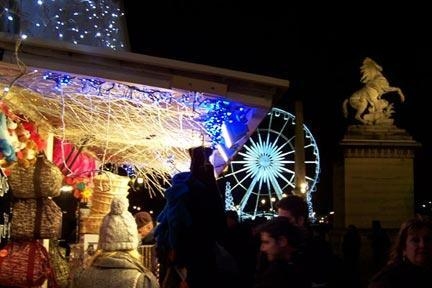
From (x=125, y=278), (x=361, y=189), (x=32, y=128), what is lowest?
(x=125, y=278)

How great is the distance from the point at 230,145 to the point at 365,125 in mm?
18998

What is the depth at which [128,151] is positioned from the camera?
9016mm

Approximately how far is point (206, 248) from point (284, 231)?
35.5 inches

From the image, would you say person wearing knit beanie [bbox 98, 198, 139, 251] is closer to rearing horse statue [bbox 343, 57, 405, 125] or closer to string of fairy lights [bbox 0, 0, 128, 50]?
string of fairy lights [bbox 0, 0, 128, 50]

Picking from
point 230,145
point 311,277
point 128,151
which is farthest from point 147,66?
point 128,151

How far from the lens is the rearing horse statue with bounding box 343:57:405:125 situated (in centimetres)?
2581

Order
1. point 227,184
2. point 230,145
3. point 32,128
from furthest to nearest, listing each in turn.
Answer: point 227,184 < point 230,145 < point 32,128

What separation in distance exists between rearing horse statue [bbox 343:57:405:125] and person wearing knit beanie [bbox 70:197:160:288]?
2197 cm

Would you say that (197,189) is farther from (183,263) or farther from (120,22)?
(120,22)

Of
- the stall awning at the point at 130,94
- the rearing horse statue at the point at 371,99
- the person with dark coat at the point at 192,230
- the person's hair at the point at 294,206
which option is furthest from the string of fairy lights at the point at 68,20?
the rearing horse statue at the point at 371,99

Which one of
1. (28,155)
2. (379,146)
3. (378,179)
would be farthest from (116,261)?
(379,146)

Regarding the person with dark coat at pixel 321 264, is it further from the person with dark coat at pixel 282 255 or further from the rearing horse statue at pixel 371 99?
the rearing horse statue at pixel 371 99

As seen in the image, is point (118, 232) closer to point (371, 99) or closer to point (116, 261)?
point (116, 261)

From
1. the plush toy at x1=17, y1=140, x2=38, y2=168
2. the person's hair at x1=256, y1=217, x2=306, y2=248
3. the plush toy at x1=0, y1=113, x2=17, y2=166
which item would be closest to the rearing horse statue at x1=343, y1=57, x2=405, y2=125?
the plush toy at x1=17, y1=140, x2=38, y2=168
